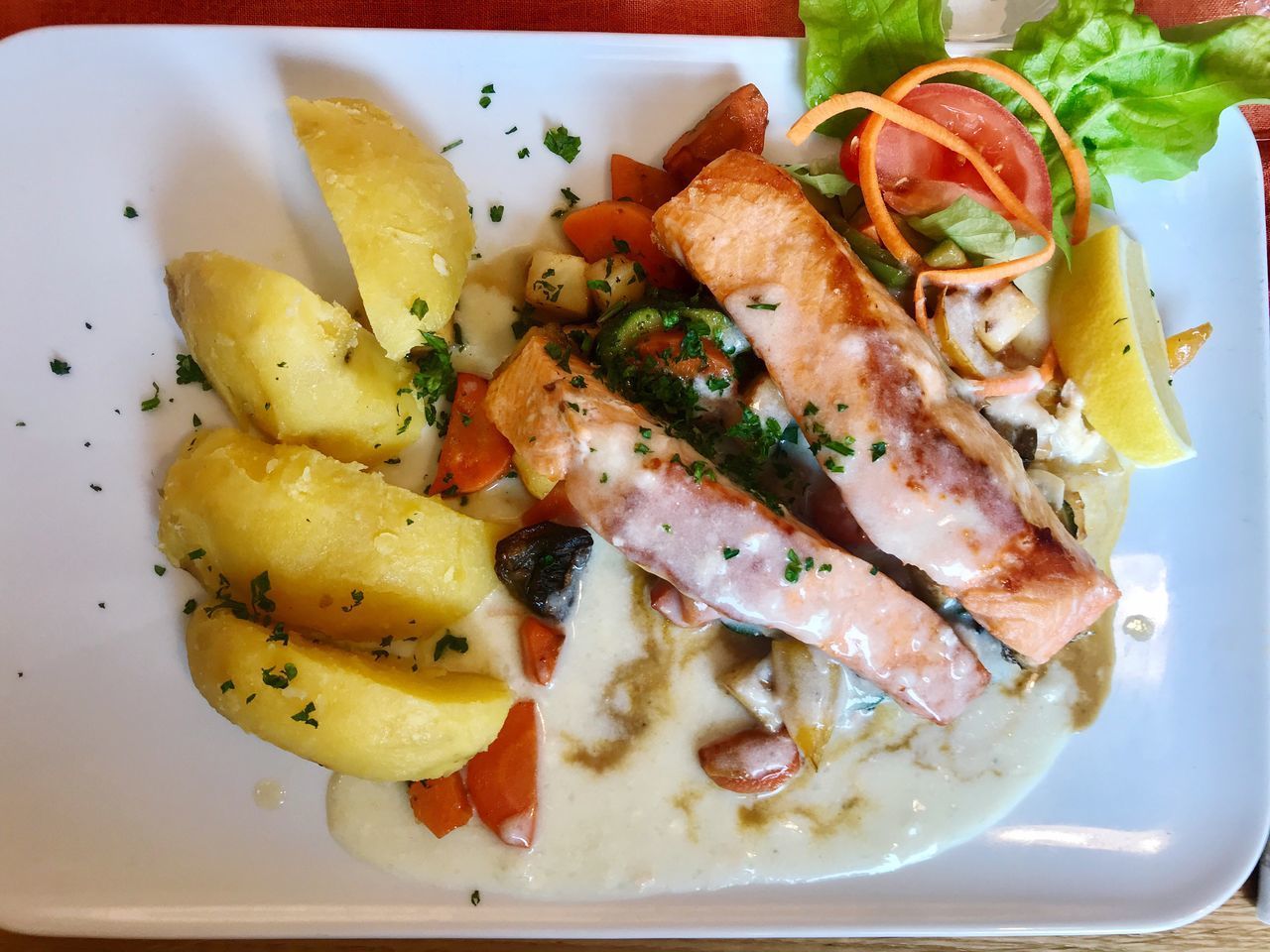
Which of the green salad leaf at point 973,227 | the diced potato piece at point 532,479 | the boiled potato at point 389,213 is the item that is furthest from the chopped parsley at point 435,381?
the green salad leaf at point 973,227

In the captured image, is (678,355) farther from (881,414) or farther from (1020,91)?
(1020,91)

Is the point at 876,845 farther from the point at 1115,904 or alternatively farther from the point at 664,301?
the point at 664,301

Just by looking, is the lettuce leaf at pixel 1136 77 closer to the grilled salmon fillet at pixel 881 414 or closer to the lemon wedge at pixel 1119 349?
the lemon wedge at pixel 1119 349

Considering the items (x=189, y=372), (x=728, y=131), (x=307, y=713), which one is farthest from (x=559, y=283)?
(x=307, y=713)

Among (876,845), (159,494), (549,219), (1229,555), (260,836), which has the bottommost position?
(876,845)

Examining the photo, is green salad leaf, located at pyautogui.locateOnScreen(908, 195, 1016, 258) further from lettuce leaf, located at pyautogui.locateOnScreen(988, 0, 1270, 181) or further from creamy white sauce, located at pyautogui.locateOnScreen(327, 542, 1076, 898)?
creamy white sauce, located at pyautogui.locateOnScreen(327, 542, 1076, 898)

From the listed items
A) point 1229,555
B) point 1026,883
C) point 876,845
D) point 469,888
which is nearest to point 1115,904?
point 1026,883

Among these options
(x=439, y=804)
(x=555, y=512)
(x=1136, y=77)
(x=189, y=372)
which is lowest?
(x=439, y=804)
